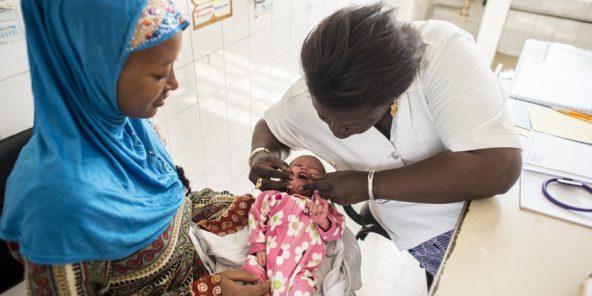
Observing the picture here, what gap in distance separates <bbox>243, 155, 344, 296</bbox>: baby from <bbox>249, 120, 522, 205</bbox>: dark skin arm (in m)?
0.10

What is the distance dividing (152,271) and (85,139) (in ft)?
1.39

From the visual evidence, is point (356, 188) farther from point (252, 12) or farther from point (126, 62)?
point (252, 12)

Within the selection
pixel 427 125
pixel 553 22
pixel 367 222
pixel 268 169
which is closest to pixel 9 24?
pixel 268 169

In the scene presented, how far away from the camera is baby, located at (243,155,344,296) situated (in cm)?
131

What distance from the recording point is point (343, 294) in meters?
1.34

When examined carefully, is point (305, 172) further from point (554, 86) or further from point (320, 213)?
point (554, 86)

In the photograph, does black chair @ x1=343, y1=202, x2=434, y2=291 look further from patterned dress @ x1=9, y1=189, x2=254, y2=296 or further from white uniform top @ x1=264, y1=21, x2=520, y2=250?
patterned dress @ x1=9, y1=189, x2=254, y2=296

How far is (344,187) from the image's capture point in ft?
4.42

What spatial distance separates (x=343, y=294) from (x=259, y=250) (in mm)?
336

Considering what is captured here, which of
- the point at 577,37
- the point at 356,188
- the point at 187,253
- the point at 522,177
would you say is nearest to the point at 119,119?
the point at 187,253

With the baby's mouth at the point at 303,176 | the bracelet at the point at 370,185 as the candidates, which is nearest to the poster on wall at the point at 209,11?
the baby's mouth at the point at 303,176

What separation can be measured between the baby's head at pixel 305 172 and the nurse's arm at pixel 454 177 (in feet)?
0.98

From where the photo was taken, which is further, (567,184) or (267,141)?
(267,141)

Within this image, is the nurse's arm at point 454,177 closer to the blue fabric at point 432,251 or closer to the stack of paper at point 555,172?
the stack of paper at point 555,172
